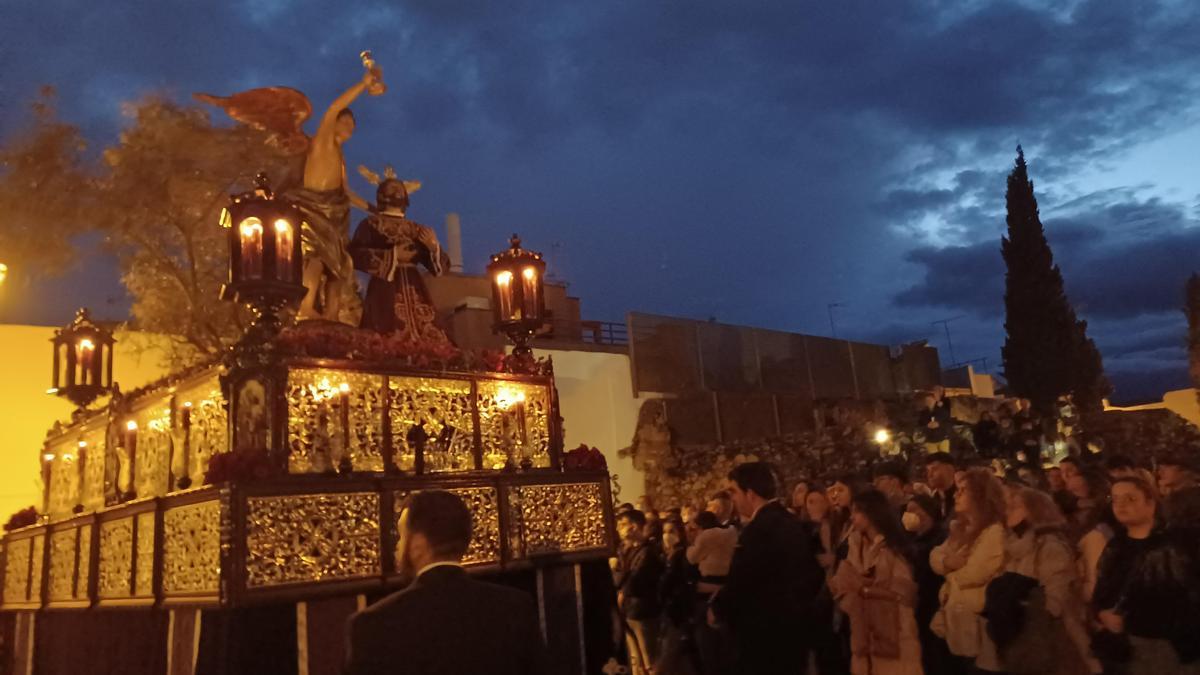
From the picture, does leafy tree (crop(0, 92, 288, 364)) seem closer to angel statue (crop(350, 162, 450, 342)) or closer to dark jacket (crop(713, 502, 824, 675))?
angel statue (crop(350, 162, 450, 342))

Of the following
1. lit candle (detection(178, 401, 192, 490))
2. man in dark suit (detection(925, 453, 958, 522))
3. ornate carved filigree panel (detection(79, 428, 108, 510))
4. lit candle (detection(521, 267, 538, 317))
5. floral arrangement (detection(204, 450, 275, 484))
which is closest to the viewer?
floral arrangement (detection(204, 450, 275, 484))

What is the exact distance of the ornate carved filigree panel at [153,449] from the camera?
7150 millimetres

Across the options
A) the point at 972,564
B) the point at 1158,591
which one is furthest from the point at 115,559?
the point at 1158,591

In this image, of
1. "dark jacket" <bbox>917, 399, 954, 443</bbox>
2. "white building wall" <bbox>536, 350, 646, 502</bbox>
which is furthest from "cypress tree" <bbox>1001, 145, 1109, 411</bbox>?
"white building wall" <bbox>536, 350, 646, 502</bbox>

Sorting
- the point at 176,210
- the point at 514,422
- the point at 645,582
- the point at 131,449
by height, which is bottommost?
the point at 645,582

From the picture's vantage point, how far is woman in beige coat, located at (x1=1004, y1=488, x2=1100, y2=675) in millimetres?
4594

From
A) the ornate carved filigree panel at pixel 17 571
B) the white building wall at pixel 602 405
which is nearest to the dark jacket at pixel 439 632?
the ornate carved filigree panel at pixel 17 571

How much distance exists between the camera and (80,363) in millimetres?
10461

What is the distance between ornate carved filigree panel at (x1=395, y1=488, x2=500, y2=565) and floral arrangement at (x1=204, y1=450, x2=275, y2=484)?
1.33 meters

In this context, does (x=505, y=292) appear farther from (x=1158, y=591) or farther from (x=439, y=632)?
(x=439, y=632)

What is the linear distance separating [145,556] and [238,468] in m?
1.81

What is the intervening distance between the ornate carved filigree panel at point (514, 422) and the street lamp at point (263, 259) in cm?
164

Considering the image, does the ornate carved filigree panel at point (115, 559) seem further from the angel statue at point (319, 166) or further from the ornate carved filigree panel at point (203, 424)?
the angel statue at point (319, 166)

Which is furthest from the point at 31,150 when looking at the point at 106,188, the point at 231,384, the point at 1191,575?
the point at 1191,575
